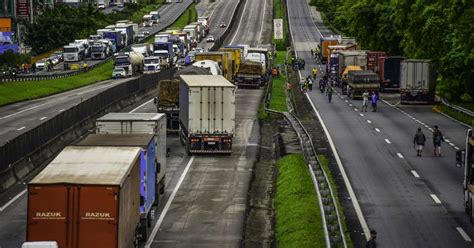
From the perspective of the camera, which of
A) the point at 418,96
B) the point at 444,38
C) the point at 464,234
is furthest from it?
the point at 418,96

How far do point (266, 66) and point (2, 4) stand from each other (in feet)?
229

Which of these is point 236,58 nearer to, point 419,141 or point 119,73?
point 119,73

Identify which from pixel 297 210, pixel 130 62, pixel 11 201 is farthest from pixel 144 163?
pixel 130 62

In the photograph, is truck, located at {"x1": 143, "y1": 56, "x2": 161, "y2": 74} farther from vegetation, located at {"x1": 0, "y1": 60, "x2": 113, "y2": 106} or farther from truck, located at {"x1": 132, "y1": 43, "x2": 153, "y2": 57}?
vegetation, located at {"x1": 0, "y1": 60, "x2": 113, "y2": 106}

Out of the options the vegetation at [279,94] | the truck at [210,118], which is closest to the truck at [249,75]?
the vegetation at [279,94]

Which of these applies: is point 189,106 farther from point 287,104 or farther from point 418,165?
point 287,104

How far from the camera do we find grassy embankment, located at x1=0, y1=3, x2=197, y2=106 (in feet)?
273

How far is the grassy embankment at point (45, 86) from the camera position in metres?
83.1

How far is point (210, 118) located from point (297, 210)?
50.8 ft

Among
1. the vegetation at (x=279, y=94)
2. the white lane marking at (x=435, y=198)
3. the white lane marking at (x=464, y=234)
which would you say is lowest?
the vegetation at (x=279, y=94)

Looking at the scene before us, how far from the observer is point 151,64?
Answer: 370 ft

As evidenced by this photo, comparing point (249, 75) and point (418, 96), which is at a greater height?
point (249, 75)

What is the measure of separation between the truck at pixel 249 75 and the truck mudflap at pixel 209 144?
41076 millimetres

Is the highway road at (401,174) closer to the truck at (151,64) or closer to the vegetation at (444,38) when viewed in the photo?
the vegetation at (444,38)
